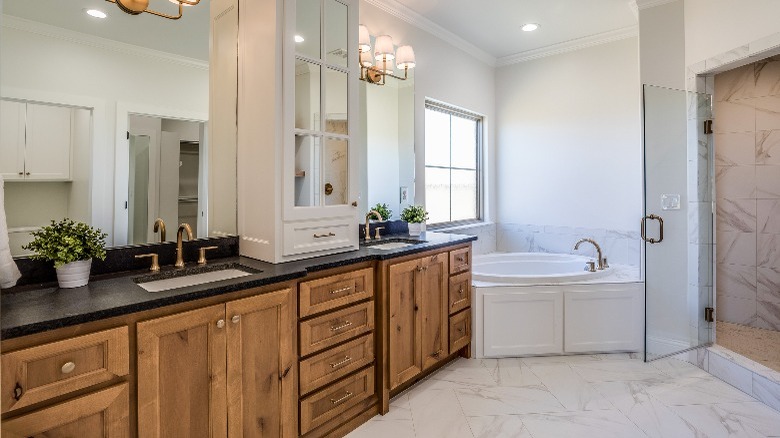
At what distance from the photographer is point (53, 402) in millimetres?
1139

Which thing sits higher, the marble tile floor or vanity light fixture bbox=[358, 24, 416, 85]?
vanity light fixture bbox=[358, 24, 416, 85]

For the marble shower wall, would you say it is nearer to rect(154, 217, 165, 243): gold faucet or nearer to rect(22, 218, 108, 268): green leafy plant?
rect(154, 217, 165, 243): gold faucet

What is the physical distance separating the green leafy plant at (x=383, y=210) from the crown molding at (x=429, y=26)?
4.85 ft

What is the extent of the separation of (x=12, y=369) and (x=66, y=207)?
2.46ft

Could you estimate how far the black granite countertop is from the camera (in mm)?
1134

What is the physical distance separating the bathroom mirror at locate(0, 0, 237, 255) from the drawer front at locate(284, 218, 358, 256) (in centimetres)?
39

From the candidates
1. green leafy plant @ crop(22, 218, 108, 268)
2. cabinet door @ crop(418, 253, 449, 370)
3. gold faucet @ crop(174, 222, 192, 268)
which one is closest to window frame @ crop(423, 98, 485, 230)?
cabinet door @ crop(418, 253, 449, 370)

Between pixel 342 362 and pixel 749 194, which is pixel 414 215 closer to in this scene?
pixel 342 362

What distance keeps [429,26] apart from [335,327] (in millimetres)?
2706

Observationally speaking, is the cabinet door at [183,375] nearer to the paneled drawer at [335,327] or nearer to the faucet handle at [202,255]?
the paneled drawer at [335,327]

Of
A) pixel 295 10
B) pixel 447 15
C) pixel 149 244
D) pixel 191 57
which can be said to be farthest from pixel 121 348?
pixel 447 15

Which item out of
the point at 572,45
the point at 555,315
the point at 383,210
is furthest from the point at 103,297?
the point at 572,45

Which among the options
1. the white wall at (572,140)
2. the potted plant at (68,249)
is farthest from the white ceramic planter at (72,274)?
the white wall at (572,140)

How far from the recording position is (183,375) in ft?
4.65
